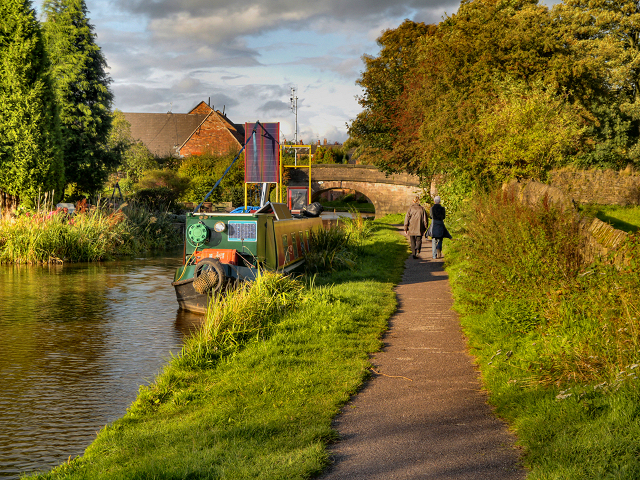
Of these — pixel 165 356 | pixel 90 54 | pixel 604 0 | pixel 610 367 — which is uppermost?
pixel 604 0

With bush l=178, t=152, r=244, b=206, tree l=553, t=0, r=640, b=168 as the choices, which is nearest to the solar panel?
bush l=178, t=152, r=244, b=206

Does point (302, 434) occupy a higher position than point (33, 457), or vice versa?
point (302, 434)

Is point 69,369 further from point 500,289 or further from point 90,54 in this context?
point 90,54

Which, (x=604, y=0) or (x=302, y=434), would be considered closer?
(x=302, y=434)

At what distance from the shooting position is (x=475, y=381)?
20.7 feet

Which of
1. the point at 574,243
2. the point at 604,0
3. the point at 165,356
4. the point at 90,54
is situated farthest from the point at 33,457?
the point at 604,0

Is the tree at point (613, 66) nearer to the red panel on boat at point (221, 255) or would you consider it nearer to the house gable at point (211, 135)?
the red panel on boat at point (221, 255)

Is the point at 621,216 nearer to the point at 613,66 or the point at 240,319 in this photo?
the point at 240,319

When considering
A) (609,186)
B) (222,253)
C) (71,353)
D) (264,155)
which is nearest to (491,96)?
(264,155)

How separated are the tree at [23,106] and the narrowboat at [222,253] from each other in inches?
427

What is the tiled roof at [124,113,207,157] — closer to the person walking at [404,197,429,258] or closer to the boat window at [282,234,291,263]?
the person walking at [404,197,429,258]

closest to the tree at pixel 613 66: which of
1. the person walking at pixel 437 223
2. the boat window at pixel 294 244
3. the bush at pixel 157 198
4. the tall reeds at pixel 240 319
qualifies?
the person walking at pixel 437 223

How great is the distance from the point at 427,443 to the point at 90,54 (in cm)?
3003

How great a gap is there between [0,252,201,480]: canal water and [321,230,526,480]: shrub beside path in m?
2.47
